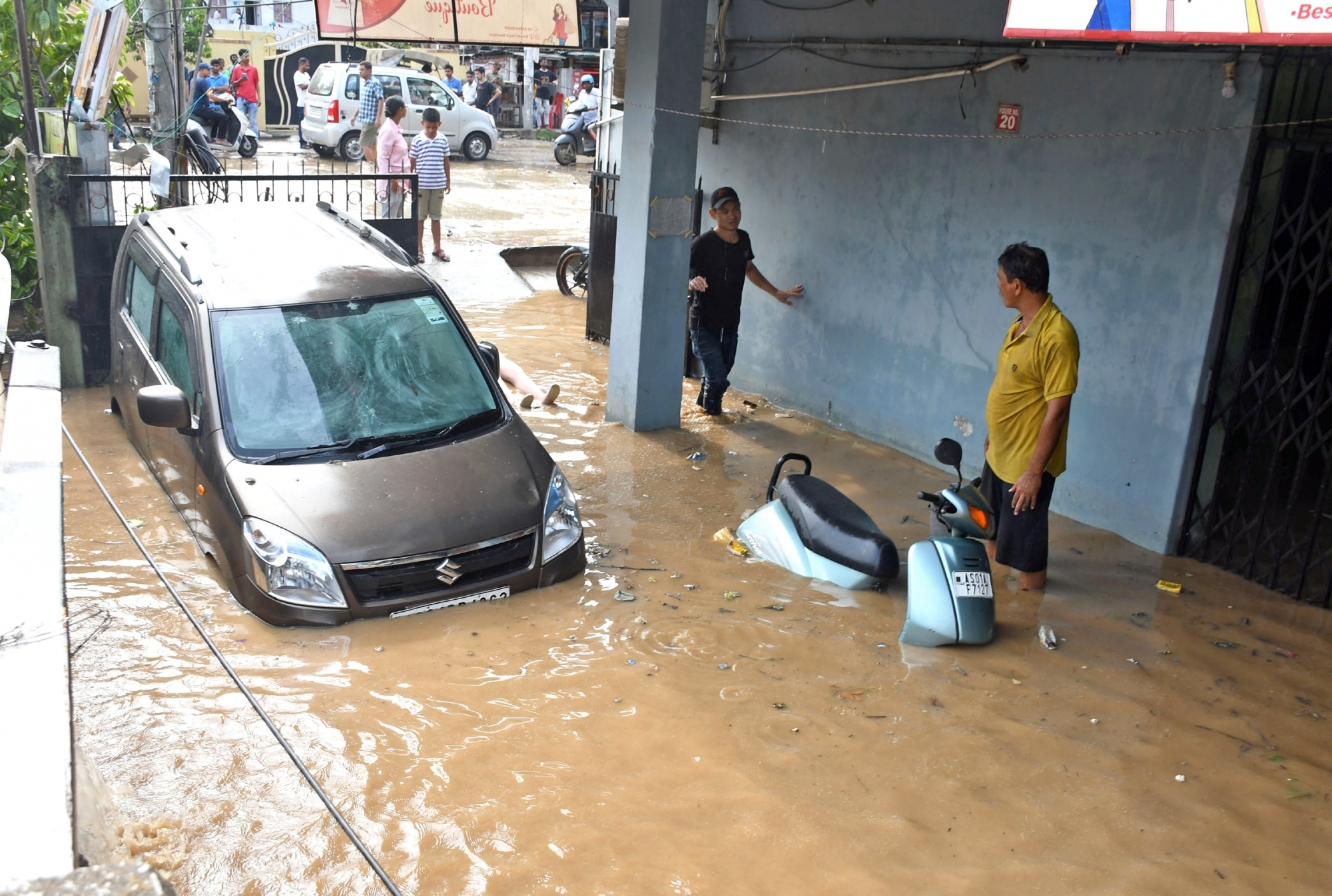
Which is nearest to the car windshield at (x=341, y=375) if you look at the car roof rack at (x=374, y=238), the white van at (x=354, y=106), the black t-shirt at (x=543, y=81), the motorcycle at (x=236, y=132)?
the car roof rack at (x=374, y=238)

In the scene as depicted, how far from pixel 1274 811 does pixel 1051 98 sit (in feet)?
15.1

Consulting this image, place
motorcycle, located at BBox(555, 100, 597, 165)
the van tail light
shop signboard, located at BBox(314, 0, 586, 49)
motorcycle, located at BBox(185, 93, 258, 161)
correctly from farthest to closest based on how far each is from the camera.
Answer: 1. motorcycle, located at BBox(555, 100, 597, 165)
2. motorcycle, located at BBox(185, 93, 258, 161)
3. shop signboard, located at BBox(314, 0, 586, 49)
4. the van tail light

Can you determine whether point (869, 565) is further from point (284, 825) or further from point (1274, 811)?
point (284, 825)

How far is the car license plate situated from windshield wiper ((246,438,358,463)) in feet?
3.17

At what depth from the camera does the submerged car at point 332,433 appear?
202 inches

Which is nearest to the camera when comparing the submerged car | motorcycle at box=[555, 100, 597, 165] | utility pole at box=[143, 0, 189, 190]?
the submerged car

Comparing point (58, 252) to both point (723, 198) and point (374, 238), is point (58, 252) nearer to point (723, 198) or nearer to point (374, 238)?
point (374, 238)

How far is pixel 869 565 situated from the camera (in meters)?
5.55

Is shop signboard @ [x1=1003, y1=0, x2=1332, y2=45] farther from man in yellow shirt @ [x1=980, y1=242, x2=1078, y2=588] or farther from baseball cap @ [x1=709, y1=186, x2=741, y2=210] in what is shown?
baseball cap @ [x1=709, y1=186, x2=741, y2=210]

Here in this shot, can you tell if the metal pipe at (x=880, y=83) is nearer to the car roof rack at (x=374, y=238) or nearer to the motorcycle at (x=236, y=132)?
the car roof rack at (x=374, y=238)

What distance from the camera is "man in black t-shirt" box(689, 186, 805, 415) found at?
28.5 ft

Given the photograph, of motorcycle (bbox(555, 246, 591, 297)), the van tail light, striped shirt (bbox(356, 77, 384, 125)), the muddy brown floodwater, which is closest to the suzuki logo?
the muddy brown floodwater

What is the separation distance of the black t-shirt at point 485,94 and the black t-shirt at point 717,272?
23375 mm

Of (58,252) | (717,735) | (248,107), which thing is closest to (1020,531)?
(717,735)
